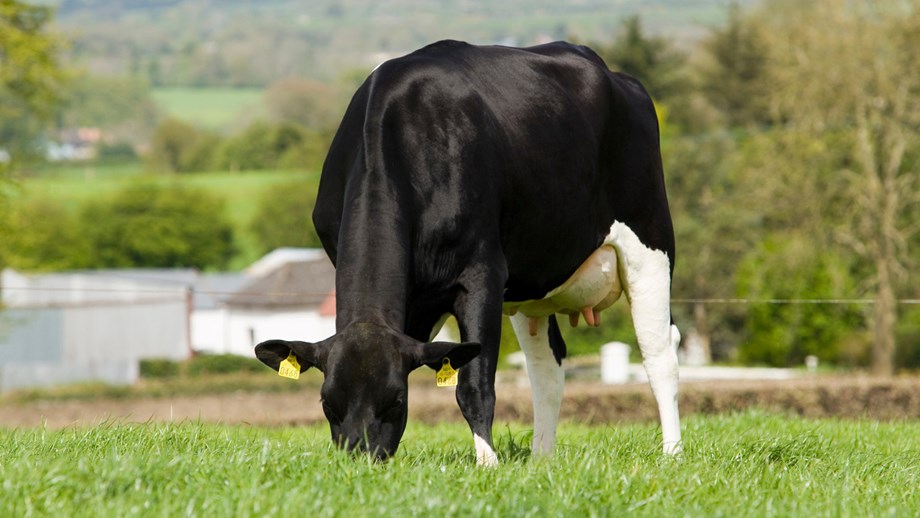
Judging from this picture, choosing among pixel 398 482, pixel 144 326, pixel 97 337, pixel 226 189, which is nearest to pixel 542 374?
pixel 398 482

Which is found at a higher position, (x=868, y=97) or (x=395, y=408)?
(x=868, y=97)

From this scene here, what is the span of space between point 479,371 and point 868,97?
30252 mm

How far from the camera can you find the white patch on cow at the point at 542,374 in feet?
28.1

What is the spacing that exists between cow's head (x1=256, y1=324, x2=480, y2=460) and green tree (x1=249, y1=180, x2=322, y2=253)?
89469 millimetres

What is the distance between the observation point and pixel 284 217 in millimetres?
102125

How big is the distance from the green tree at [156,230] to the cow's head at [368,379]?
100m

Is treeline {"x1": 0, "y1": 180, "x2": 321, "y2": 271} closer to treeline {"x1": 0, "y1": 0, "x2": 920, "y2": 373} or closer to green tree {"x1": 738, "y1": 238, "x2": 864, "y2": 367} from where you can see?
treeline {"x1": 0, "y1": 0, "x2": 920, "y2": 373}

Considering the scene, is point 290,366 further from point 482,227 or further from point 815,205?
point 815,205

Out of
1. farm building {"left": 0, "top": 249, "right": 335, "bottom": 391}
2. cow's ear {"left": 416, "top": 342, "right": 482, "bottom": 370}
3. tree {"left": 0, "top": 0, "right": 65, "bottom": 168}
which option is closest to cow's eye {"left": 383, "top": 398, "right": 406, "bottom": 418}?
cow's ear {"left": 416, "top": 342, "right": 482, "bottom": 370}

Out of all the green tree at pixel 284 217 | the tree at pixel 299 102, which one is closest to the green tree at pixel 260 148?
the green tree at pixel 284 217

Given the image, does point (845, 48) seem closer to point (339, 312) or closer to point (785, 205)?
point (785, 205)

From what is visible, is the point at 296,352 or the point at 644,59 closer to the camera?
the point at 296,352

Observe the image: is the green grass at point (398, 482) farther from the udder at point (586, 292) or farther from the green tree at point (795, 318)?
the green tree at point (795, 318)

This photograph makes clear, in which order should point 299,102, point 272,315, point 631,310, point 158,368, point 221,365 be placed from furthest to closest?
1. point 299,102
2. point 272,315
3. point 158,368
4. point 221,365
5. point 631,310
